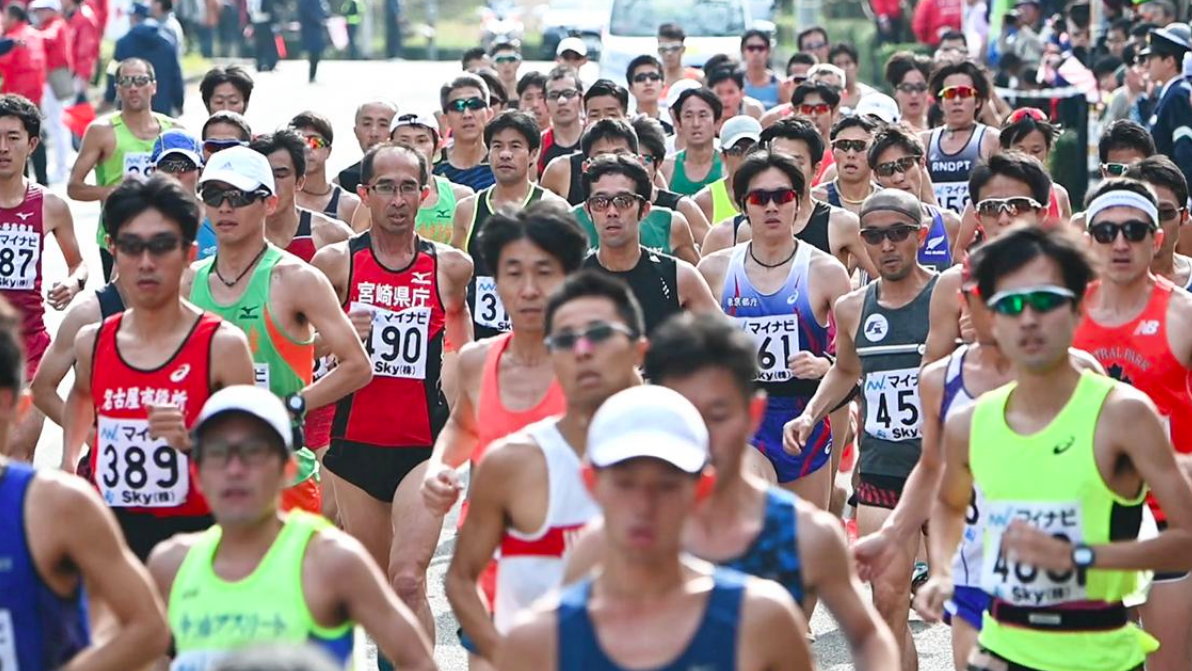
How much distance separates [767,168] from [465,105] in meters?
4.41

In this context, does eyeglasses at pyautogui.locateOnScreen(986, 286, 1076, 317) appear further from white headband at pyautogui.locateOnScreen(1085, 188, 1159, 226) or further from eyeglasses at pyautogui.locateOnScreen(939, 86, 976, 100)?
eyeglasses at pyautogui.locateOnScreen(939, 86, 976, 100)

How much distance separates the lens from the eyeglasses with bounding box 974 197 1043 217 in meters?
10.0

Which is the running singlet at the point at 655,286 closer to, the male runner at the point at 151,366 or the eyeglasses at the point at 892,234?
the eyeglasses at the point at 892,234

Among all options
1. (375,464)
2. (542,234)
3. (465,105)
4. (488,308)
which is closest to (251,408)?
(542,234)

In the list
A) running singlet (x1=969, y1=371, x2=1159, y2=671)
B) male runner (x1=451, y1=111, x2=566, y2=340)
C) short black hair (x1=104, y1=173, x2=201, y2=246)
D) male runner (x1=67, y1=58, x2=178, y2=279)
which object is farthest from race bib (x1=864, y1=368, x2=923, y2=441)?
male runner (x1=67, y1=58, x2=178, y2=279)

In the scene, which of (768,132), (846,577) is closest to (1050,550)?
(846,577)

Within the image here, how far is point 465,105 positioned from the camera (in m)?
14.4

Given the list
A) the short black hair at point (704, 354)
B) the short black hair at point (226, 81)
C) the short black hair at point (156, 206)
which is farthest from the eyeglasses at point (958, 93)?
the short black hair at point (704, 354)

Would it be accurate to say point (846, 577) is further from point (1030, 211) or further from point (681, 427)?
point (1030, 211)

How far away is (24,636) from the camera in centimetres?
509

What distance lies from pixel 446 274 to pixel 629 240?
75cm

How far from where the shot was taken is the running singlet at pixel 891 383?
29.5 ft

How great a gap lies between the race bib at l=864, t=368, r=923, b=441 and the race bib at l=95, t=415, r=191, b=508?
2792mm

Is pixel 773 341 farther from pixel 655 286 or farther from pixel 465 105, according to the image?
pixel 465 105
